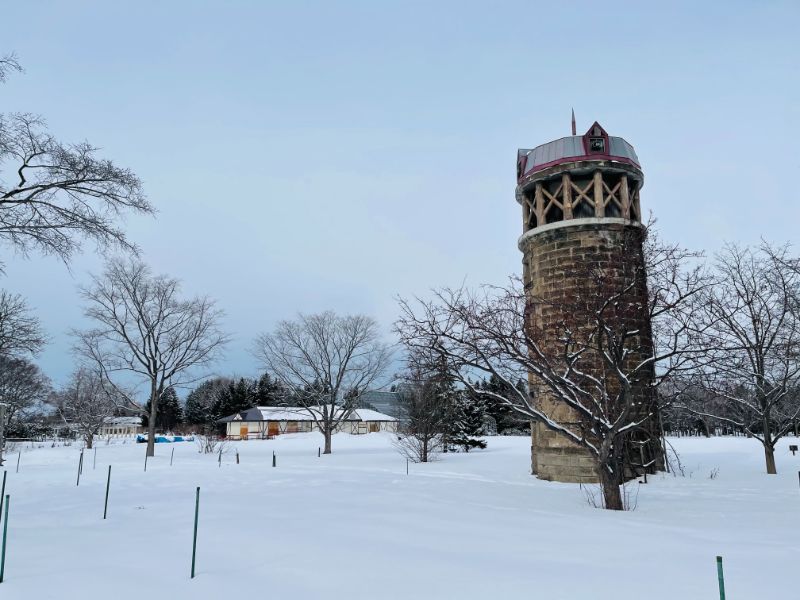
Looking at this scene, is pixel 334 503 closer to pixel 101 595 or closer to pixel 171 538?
pixel 171 538

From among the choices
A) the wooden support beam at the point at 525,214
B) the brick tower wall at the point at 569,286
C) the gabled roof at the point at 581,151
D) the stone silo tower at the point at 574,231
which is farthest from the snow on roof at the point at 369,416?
the gabled roof at the point at 581,151

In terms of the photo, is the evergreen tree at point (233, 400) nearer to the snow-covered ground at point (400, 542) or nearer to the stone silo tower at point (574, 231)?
the snow-covered ground at point (400, 542)

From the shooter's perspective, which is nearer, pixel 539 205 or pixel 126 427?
pixel 539 205

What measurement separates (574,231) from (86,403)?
49230 mm

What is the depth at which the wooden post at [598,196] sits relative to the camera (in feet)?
61.0

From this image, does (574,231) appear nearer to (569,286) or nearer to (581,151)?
(569,286)

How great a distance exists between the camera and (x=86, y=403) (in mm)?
51781

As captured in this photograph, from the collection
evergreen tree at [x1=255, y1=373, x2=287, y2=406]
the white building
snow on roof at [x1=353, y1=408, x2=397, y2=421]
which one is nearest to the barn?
snow on roof at [x1=353, y1=408, x2=397, y2=421]

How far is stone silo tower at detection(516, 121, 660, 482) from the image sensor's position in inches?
717

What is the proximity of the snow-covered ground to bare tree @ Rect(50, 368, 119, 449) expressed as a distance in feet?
110

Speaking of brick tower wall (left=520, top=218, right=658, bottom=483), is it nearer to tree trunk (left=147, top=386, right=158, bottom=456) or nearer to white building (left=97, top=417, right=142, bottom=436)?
tree trunk (left=147, top=386, right=158, bottom=456)

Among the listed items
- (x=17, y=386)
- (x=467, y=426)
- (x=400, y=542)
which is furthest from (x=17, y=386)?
(x=400, y=542)

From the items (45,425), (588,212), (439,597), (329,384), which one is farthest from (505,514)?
(45,425)

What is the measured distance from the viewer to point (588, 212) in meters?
19.1
